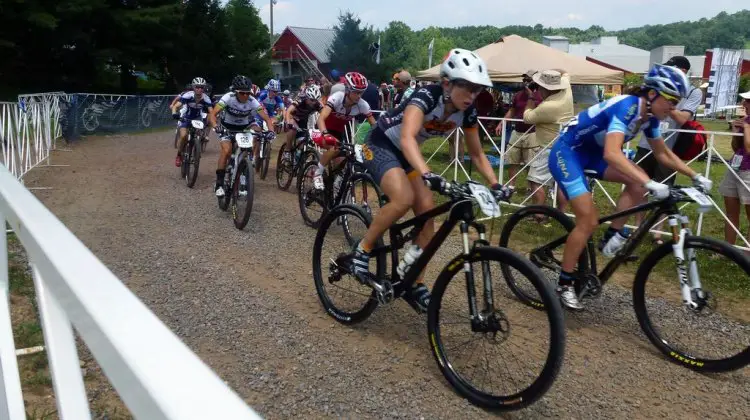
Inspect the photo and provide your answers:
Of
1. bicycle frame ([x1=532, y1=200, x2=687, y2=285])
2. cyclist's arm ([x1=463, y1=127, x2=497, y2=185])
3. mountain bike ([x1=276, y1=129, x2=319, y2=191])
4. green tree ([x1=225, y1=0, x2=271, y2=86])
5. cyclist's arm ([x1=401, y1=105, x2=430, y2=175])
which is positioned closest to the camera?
cyclist's arm ([x1=401, y1=105, x2=430, y2=175])

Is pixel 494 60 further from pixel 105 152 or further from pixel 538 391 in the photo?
pixel 538 391

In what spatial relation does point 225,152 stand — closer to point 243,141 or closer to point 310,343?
point 243,141

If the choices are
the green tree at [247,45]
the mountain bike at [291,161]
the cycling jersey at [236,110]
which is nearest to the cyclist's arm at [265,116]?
the cycling jersey at [236,110]

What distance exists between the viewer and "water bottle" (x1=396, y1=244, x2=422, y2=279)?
4.07 metres

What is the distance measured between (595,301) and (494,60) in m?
11.1

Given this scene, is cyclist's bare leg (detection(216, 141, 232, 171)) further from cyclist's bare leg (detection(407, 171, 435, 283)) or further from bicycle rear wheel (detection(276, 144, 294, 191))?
cyclist's bare leg (detection(407, 171, 435, 283))

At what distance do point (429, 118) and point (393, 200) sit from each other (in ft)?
2.09

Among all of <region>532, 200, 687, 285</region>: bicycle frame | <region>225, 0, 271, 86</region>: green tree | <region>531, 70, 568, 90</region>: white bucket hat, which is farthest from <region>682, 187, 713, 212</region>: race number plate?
<region>225, 0, 271, 86</region>: green tree

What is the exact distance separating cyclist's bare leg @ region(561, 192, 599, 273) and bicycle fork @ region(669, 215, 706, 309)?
0.58 m

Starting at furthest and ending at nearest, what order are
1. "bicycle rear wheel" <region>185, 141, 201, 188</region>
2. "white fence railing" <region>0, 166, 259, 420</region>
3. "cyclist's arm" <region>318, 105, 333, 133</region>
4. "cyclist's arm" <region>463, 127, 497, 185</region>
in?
1. "bicycle rear wheel" <region>185, 141, 201, 188</region>
2. "cyclist's arm" <region>318, 105, 333, 133</region>
3. "cyclist's arm" <region>463, 127, 497, 185</region>
4. "white fence railing" <region>0, 166, 259, 420</region>

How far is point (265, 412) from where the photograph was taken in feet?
10.9

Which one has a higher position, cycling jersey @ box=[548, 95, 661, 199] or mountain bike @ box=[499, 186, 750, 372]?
cycling jersey @ box=[548, 95, 661, 199]

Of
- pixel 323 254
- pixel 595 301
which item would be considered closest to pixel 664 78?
pixel 595 301

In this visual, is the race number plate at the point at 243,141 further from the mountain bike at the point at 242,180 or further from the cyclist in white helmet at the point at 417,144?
the cyclist in white helmet at the point at 417,144
